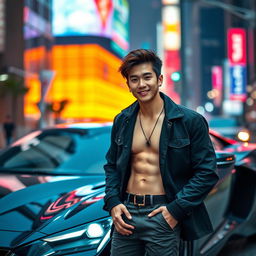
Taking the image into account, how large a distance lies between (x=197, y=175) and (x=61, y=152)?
2.29 meters

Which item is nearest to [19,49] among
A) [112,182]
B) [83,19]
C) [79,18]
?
[112,182]

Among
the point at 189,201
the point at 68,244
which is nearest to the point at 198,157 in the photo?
the point at 189,201

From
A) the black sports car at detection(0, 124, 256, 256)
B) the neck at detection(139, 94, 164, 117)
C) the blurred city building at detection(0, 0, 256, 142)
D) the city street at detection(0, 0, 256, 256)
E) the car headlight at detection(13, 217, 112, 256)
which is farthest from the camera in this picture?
the blurred city building at detection(0, 0, 256, 142)

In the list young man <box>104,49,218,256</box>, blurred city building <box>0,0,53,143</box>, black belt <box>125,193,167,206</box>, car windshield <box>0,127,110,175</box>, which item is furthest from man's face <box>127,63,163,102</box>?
blurred city building <box>0,0,53,143</box>

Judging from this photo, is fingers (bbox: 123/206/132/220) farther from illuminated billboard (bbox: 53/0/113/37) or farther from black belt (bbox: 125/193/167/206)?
illuminated billboard (bbox: 53/0/113/37)

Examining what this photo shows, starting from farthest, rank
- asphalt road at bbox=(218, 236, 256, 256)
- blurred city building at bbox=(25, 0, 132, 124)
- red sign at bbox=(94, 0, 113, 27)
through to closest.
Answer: red sign at bbox=(94, 0, 113, 27) → blurred city building at bbox=(25, 0, 132, 124) → asphalt road at bbox=(218, 236, 256, 256)

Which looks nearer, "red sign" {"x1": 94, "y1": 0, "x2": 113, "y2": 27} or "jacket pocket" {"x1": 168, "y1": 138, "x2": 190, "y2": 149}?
"jacket pocket" {"x1": 168, "y1": 138, "x2": 190, "y2": 149}

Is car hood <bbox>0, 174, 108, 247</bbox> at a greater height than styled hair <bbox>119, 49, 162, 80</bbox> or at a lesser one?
lesser

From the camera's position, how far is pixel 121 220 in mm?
2357

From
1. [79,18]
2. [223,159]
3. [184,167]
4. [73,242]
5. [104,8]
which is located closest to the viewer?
[184,167]

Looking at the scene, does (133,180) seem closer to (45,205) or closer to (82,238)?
(82,238)

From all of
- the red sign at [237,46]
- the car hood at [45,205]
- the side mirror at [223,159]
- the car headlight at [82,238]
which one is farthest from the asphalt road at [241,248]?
the red sign at [237,46]

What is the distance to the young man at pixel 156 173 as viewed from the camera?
2.33 m

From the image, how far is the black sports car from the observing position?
283 cm
